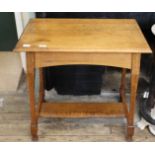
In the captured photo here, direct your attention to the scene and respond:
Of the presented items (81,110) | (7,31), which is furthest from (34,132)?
(7,31)

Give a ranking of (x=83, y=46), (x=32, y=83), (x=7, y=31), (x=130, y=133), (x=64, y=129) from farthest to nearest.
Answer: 1. (x=7, y=31)
2. (x=64, y=129)
3. (x=130, y=133)
4. (x=32, y=83)
5. (x=83, y=46)

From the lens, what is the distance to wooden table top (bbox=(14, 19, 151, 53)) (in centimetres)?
114

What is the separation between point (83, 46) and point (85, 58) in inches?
2.5

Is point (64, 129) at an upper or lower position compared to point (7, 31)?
lower

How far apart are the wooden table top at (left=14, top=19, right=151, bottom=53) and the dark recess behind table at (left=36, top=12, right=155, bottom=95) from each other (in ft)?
1.04

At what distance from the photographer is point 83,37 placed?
1253 mm

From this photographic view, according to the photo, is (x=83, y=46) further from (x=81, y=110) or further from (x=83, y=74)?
(x=83, y=74)

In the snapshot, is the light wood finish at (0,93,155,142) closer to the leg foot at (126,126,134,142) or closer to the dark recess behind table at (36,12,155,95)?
the leg foot at (126,126,134,142)

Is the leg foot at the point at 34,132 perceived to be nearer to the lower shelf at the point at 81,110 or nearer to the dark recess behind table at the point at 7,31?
the lower shelf at the point at 81,110

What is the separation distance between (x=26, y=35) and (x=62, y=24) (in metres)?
0.25

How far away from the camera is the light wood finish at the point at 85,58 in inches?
46.3
